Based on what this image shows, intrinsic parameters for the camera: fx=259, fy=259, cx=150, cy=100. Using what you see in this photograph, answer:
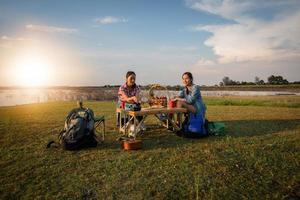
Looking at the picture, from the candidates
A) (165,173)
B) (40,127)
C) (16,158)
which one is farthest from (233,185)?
(40,127)

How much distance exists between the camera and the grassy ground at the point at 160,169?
4.30 m

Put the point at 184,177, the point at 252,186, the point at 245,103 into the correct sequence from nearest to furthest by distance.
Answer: the point at 252,186, the point at 184,177, the point at 245,103

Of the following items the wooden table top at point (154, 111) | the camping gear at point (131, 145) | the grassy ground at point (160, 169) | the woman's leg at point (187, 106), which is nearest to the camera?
the grassy ground at point (160, 169)

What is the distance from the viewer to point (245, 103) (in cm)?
2034

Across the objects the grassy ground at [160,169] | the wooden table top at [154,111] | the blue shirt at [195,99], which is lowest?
the grassy ground at [160,169]

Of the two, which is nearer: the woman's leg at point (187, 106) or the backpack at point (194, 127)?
the backpack at point (194, 127)

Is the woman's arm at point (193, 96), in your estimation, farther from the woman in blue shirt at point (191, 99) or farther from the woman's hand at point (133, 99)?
the woman's hand at point (133, 99)

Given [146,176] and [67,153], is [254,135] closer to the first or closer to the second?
[146,176]

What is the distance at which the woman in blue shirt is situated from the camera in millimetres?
8062

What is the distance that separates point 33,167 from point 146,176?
246cm

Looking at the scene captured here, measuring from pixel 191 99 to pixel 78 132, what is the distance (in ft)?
11.6

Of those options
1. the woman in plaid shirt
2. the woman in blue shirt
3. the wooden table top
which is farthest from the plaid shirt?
the woman in blue shirt

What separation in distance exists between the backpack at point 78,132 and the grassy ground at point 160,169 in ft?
0.74

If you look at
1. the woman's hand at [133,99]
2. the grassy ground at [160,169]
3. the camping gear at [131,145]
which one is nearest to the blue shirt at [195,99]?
the grassy ground at [160,169]
